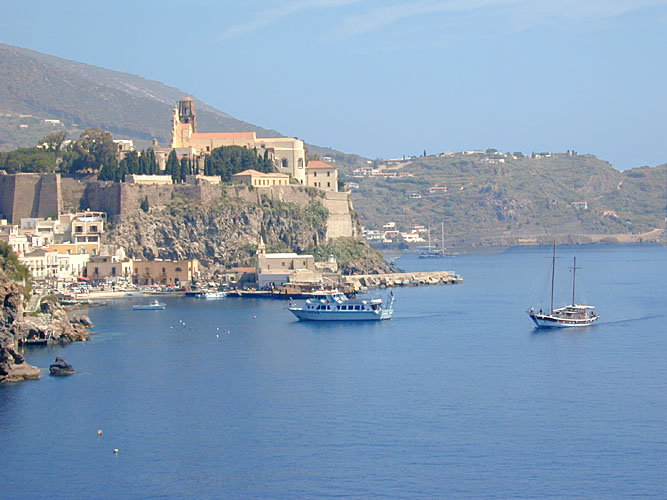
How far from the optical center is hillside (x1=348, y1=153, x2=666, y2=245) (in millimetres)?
133625

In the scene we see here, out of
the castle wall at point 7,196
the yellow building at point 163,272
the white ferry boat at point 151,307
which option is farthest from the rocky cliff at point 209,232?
the white ferry boat at point 151,307

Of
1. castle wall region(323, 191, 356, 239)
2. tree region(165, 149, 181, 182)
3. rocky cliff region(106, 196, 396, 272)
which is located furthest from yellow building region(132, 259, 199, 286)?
castle wall region(323, 191, 356, 239)

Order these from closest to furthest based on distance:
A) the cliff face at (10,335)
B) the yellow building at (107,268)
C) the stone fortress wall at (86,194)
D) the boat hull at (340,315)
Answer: the cliff face at (10,335) < the boat hull at (340,315) < the yellow building at (107,268) < the stone fortress wall at (86,194)

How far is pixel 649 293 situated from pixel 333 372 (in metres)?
27.0

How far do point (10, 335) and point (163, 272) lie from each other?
2833 cm

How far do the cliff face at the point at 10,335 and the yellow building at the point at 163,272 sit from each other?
2640 centimetres

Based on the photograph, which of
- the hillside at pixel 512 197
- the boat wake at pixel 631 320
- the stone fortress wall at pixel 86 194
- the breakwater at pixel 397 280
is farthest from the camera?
the hillside at pixel 512 197

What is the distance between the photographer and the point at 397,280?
61.9 m

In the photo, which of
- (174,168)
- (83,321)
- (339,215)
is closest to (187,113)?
(174,168)

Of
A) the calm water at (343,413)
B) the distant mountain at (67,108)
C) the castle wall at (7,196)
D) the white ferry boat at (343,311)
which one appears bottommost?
the calm water at (343,413)

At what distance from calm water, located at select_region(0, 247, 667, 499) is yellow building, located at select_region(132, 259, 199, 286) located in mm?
13835

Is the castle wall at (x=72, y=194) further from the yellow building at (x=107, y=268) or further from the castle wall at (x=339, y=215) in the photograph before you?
the castle wall at (x=339, y=215)

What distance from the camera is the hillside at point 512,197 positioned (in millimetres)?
133625

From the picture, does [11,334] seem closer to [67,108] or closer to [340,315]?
[340,315]
